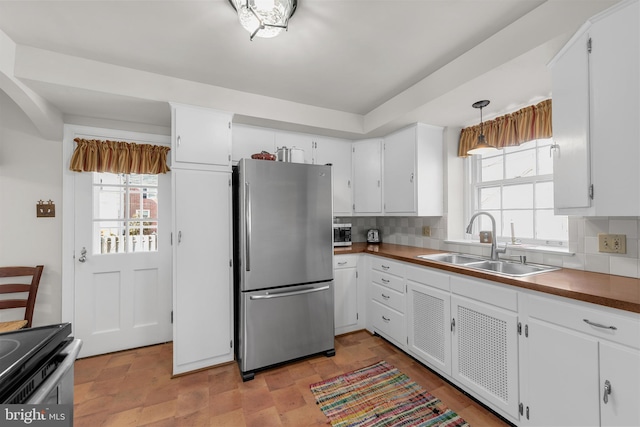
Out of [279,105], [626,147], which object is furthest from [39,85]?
[626,147]

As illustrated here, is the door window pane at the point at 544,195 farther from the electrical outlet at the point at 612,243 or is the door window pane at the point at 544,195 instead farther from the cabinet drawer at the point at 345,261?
the cabinet drawer at the point at 345,261

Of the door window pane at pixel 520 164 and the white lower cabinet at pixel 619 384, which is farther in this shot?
the door window pane at pixel 520 164

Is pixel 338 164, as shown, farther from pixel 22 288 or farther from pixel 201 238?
pixel 22 288

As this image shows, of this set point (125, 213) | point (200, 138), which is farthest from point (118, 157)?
point (200, 138)

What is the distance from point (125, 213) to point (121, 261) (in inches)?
18.3

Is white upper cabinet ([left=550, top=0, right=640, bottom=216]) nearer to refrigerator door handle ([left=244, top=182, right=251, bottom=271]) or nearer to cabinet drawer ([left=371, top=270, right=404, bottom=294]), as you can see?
cabinet drawer ([left=371, top=270, right=404, bottom=294])

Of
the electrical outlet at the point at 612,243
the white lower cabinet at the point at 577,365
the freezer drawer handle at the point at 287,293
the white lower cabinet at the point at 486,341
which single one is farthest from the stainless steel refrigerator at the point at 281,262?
the electrical outlet at the point at 612,243

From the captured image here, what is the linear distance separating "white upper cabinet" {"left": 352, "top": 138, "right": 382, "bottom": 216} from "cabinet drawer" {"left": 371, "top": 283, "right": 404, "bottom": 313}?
0.91 metres

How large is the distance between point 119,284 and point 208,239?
1.12 meters

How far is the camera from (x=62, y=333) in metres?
0.95

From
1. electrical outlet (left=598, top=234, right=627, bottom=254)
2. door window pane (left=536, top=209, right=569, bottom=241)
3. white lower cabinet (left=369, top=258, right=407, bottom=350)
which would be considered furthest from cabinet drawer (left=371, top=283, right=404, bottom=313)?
electrical outlet (left=598, top=234, right=627, bottom=254)

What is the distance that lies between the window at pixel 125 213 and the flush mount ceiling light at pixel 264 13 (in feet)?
6.29

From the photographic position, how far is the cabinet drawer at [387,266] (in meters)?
2.45

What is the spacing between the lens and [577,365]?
1.27 metres
